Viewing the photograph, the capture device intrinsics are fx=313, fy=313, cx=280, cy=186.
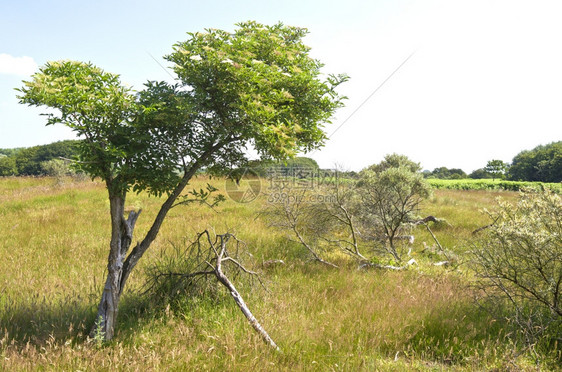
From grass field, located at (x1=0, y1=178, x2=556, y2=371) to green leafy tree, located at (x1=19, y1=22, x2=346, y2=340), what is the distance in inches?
30.5

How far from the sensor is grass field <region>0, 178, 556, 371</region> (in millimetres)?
3924

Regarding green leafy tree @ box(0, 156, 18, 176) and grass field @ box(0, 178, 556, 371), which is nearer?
grass field @ box(0, 178, 556, 371)

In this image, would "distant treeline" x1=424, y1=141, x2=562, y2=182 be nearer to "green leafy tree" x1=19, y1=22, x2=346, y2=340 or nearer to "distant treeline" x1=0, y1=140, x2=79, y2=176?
"green leafy tree" x1=19, y1=22, x2=346, y2=340

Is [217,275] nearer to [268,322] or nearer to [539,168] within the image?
[268,322]

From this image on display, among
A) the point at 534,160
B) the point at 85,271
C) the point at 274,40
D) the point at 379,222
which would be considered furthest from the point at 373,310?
the point at 534,160

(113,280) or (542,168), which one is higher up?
(542,168)

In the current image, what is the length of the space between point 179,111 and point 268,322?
3.33m

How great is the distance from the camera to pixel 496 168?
304 ft

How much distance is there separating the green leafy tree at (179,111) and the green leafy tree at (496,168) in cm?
10595

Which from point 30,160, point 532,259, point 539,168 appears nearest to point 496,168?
point 539,168

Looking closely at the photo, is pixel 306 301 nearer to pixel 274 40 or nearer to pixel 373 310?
pixel 373 310

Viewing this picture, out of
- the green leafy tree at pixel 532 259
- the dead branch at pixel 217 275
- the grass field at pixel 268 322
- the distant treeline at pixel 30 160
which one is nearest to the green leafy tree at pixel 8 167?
the distant treeline at pixel 30 160

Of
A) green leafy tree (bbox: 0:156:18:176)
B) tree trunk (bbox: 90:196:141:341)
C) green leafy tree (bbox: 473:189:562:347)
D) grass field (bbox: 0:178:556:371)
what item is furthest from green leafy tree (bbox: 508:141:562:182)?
green leafy tree (bbox: 0:156:18:176)

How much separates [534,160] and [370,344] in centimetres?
8488
